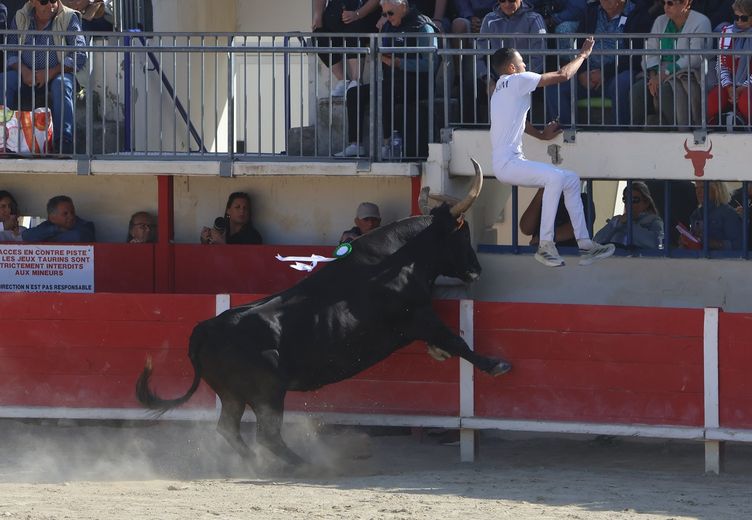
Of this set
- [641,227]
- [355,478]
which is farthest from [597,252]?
[355,478]

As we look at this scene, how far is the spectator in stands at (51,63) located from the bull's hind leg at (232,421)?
9.83ft

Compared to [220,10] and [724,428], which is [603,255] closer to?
[724,428]

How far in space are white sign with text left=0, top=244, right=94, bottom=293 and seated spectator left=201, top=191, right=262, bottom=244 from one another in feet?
3.04

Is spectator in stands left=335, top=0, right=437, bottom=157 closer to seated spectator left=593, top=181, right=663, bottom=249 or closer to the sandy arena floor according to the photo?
seated spectator left=593, top=181, right=663, bottom=249

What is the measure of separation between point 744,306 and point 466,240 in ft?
7.41

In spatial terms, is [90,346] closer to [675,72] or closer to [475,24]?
[475,24]

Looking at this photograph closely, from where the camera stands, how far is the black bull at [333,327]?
9.14 meters

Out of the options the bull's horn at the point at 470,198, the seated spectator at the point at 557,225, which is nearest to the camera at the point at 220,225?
the seated spectator at the point at 557,225

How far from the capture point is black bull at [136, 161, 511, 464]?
360 inches

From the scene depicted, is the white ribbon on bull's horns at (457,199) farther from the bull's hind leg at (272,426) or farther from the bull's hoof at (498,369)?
the bull's hind leg at (272,426)

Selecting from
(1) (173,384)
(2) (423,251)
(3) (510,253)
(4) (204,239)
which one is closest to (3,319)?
(1) (173,384)

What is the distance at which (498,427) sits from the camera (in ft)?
31.8

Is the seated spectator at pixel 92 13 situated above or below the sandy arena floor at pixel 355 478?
above

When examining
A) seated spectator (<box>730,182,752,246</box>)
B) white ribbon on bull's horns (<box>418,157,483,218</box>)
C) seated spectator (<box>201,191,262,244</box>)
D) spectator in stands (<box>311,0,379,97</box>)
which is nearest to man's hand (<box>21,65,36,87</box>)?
seated spectator (<box>201,191,262,244</box>)
